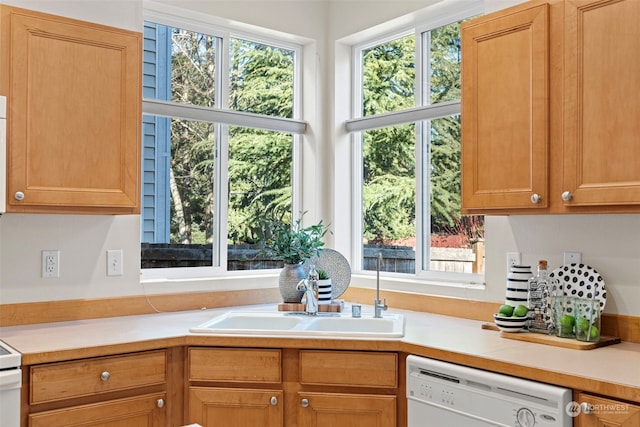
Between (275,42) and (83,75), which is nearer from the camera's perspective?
(83,75)

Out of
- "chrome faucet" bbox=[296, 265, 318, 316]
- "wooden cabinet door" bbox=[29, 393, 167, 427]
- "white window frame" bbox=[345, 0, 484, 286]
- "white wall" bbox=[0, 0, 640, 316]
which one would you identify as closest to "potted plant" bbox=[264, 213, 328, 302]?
"chrome faucet" bbox=[296, 265, 318, 316]

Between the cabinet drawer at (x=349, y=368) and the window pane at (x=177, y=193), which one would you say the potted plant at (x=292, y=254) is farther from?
the cabinet drawer at (x=349, y=368)

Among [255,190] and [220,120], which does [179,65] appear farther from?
[255,190]

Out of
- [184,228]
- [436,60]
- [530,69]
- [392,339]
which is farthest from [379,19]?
[392,339]

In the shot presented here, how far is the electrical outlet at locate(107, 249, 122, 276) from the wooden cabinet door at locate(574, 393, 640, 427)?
6.93ft

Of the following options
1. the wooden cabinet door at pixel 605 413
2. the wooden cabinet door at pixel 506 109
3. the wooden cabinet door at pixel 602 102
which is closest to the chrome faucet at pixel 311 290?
the wooden cabinet door at pixel 506 109

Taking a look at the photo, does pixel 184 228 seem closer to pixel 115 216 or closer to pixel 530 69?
pixel 115 216

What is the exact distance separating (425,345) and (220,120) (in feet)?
6.02

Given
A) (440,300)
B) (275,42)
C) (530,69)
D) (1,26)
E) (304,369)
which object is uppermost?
(275,42)

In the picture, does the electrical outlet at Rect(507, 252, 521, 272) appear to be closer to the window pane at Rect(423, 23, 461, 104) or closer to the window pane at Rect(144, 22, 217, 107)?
the window pane at Rect(423, 23, 461, 104)

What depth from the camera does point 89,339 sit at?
235 cm

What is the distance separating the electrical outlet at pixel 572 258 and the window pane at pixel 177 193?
1903mm

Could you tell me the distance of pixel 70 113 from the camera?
8.25ft

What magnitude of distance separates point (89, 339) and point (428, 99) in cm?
212
